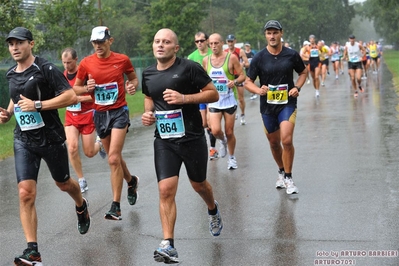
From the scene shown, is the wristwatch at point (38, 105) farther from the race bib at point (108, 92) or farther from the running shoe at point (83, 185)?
the running shoe at point (83, 185)

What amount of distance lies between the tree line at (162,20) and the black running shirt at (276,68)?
41.9ft

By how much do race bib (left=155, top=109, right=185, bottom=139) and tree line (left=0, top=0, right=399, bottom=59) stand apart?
14761 millimetres

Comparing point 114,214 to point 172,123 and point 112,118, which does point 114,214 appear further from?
point 172,123

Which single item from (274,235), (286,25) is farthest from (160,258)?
(286,25)

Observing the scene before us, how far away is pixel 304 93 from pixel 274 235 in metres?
20.1

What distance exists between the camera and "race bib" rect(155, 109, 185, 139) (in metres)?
6.28

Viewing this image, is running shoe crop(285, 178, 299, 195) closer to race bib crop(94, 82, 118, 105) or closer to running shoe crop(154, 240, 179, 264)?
race bib crop(94, 82, 118, 105)

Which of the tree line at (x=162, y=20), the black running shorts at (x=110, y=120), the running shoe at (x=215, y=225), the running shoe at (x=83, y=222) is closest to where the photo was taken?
the running shoe at (x=215, y=225)

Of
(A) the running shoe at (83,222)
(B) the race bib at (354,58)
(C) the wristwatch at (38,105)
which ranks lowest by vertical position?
(B) the race bib at (354,58)

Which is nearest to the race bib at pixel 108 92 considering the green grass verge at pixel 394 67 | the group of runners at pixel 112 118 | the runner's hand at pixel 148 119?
the group of runners at pixel 112 118

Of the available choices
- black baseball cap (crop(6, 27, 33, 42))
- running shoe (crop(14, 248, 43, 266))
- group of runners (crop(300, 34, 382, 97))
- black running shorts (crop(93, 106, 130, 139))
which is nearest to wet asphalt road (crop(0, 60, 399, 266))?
running shoe (crop(14, 248, 43, 266))

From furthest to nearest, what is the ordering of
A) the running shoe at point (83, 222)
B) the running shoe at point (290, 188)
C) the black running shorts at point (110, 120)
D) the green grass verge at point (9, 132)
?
the green grass verge at point (9, 132), the running shoe at point (290, 188), the black running shorts at point (110, 120), the running shoe at point (83, 222)

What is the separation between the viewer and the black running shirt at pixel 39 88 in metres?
6.30

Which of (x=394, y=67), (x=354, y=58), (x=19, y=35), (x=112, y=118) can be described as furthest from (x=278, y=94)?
(x=394, y=67)
